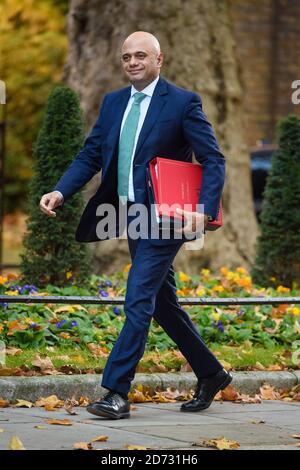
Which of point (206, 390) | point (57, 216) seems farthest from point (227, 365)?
point (57, 216)

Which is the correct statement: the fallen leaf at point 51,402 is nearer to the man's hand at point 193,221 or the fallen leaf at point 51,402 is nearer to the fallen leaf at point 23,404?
the fallen leaf at point 23,404

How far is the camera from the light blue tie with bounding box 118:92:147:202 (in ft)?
22.8

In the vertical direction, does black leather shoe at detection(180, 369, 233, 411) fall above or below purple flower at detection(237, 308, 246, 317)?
below

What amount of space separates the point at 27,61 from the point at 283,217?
50.6ft

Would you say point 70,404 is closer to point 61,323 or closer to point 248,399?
point 248,399

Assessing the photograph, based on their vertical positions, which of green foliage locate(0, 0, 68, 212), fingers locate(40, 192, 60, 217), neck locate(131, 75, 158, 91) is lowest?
fingers locate(40, 192, 60, 217)

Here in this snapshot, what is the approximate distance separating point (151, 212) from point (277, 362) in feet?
7.84

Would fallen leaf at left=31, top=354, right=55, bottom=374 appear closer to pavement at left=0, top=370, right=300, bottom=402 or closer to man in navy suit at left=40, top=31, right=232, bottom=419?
pavement at left=0, top=370, right=300, bottom=402

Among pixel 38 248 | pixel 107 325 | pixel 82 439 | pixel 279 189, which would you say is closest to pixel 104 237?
pixel 82 439

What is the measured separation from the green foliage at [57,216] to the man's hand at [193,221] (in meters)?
3.72

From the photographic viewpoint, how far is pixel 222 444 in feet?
19.6

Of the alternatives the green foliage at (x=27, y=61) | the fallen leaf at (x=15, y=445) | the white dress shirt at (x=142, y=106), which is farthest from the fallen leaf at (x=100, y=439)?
the green foliage at (x=27, y=61)

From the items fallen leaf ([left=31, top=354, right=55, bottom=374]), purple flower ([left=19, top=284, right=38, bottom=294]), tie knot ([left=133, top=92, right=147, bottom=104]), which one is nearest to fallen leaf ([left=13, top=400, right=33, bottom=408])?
fallen leaf ([left=31, top=354, right=55, bottom=374])

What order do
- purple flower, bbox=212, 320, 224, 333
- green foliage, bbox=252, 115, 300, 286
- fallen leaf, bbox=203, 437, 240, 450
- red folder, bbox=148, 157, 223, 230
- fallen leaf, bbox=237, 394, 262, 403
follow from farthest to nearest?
1. green foliage, bbox=252, 115, 300, 286
2. purple flower, bbox=212, 320, 224, 333
3. fallen leaf, bbox=237, 394, 262, 403
4. red folder, bbox=148, 157, 223, 230
5. fallen leaf, bbox=203, 437, 240, 450
